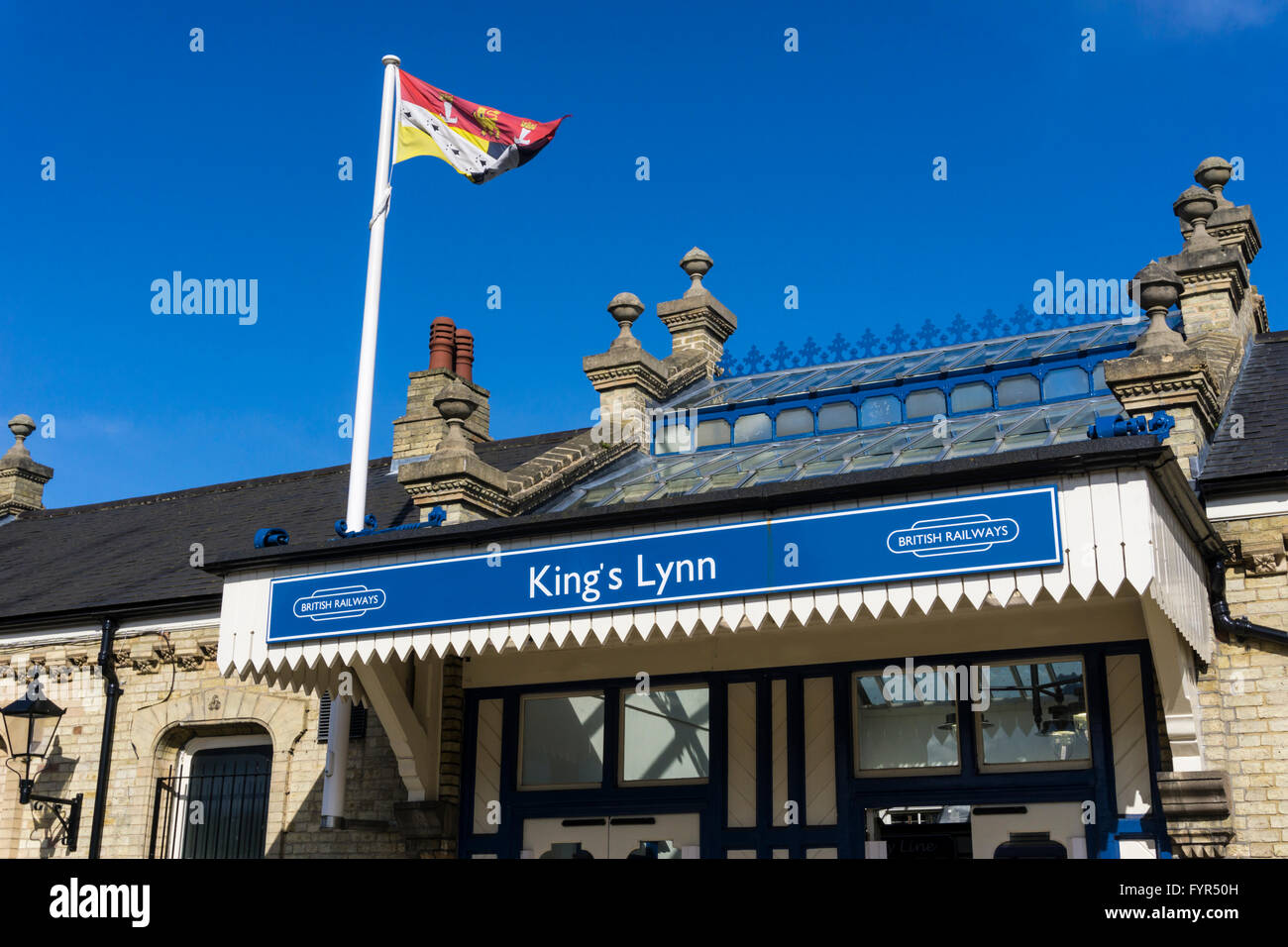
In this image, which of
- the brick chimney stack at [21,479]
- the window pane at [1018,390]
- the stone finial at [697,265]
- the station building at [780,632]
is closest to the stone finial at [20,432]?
the brick chimney stack at [21,479]

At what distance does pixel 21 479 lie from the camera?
24.0 m

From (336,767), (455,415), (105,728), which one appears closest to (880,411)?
(455,415)

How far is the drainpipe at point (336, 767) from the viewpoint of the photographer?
13.0 m

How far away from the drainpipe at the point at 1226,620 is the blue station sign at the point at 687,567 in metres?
2.90

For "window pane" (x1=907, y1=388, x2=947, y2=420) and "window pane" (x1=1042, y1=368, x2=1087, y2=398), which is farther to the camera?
"window pane" (x1=907, y1=388, x2=947, y2=420)

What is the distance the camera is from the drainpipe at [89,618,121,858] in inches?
599

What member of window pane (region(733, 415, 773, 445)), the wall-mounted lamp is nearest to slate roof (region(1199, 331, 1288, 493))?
window pane (region(733, 415, 773, 445))

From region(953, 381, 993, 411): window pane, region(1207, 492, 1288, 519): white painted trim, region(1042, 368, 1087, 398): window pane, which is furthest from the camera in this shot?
region(953, 381, 993, 411): window pane

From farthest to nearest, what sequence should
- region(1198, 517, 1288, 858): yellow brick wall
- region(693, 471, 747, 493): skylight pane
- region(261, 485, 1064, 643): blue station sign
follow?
region(693, 471, 747, 493): skylight pane
region(1198, 517, 1288, 858): yellow brick wall
region(261, 485, 1064, 643): blue station sign

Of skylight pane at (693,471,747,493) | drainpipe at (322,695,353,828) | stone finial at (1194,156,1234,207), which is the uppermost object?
stone finial at (1194,156,1234,207)

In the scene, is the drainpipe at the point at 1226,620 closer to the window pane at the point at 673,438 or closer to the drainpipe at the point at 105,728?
the window pane at the point at 673,438

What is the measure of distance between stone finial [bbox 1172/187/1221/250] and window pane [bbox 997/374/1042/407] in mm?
2231

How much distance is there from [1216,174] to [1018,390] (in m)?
3.57

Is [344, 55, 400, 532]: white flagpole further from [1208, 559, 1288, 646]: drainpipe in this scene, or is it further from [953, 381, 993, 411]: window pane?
[1208, 559, 1288, 646]: drainpipe
